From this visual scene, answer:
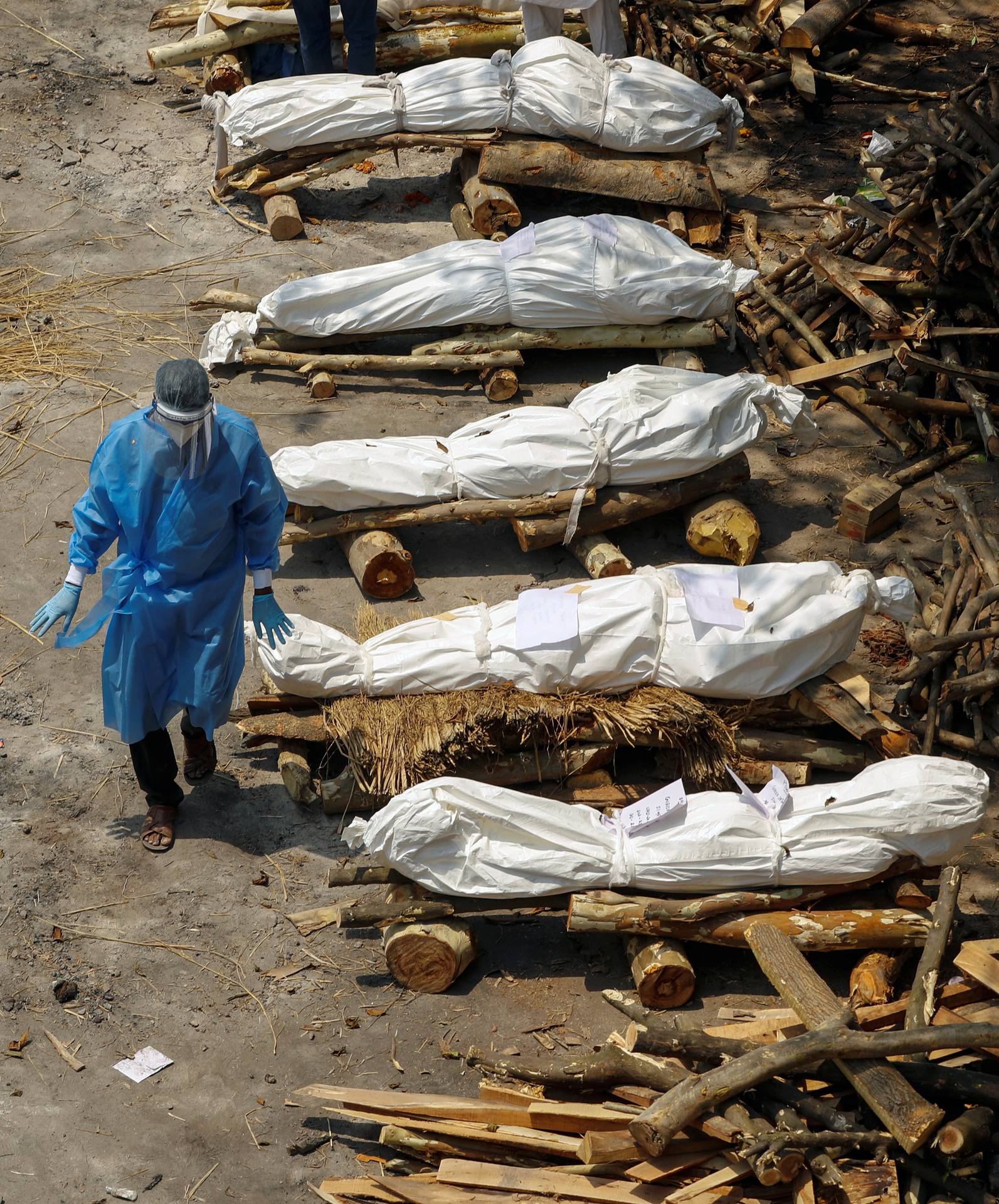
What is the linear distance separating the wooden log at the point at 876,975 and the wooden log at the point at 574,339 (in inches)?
164

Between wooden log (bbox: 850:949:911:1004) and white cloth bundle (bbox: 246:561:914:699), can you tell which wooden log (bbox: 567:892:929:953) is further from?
white cloth bundle (bbox: 246:561:914:699)

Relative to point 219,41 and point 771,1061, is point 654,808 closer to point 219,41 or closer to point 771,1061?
point 771,1061

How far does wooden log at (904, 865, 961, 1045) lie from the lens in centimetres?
411

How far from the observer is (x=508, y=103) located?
8.65 meters

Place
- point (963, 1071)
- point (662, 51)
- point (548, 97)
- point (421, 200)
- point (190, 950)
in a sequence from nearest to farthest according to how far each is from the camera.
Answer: point (963, 1071) < point (190, 950) < point (548, 97) < point (421, 200) < point (662, 51)

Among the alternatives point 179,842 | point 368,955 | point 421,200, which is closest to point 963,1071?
point 368,955

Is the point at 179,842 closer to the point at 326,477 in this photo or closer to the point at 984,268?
the point at 326,477

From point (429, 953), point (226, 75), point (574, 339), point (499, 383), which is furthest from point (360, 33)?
point (429, 953)

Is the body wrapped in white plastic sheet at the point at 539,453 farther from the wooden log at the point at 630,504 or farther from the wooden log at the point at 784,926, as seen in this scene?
the wooden log at the point at 784,926

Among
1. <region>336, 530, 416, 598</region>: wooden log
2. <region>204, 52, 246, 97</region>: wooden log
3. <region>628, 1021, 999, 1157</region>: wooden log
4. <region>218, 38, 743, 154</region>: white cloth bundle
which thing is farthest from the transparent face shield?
<region>204, 52, 246, 97</region>: wooden log

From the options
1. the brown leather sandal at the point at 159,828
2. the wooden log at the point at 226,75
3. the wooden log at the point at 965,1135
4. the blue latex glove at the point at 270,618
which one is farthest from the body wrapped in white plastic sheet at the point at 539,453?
the wooden log at the point at 226,75

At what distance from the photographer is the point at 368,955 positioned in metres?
4.84

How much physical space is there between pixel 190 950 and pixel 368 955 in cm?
66

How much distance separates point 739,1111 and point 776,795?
4.46 feet
